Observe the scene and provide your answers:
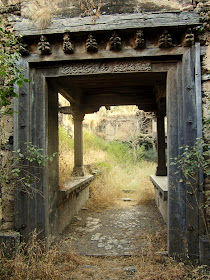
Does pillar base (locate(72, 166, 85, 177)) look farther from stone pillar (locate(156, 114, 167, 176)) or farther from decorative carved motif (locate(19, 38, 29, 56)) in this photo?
decorative carved motif (locate(19, 38, 29, 56))

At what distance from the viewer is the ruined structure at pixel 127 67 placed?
356 cm

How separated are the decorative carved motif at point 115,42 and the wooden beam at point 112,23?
120 millimetres

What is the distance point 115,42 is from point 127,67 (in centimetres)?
42

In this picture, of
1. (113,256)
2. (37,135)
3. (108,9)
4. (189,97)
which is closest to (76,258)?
(113,256)

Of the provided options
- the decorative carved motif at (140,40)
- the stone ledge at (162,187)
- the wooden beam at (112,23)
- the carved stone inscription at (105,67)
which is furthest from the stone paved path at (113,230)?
the wooden beam at (112,23)

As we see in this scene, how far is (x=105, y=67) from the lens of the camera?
3859 millimetres

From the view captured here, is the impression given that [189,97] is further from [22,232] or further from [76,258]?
[22,232]

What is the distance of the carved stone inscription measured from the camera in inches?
149

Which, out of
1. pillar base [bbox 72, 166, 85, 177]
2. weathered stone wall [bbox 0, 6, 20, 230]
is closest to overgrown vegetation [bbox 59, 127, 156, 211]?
pillar base [bbox 72, 166, 85, 177]

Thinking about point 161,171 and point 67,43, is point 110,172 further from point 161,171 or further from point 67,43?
point 67,43

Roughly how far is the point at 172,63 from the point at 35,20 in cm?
224

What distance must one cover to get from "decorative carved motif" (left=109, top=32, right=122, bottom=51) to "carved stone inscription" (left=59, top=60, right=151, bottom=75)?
218 mm

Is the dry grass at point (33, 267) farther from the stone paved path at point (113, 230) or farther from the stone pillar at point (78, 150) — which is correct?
the stone pillar at point (78, 150)

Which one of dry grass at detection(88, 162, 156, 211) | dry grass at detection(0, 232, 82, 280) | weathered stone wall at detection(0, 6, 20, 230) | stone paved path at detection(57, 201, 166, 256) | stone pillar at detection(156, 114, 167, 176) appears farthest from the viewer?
dry grass at detection(88, 162, 156, 211)
